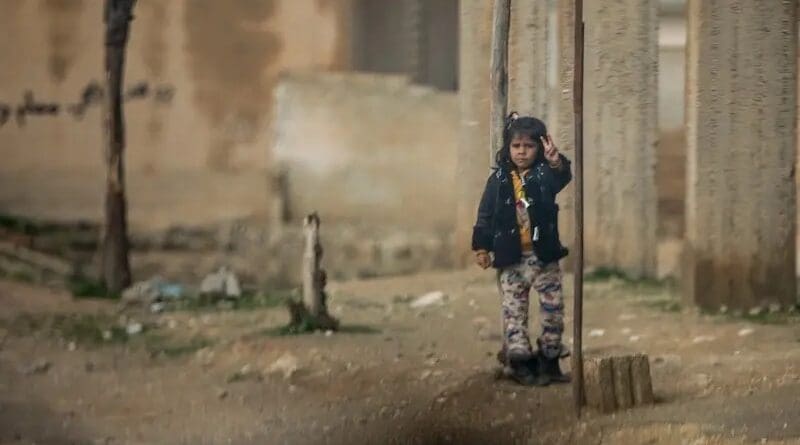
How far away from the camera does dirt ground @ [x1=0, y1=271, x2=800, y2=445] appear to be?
195 inches

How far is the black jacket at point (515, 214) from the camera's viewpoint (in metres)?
5.20

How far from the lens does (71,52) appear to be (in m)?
11.3

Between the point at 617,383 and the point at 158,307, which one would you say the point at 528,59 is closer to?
the point at 617,383

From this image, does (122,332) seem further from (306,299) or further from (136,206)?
(136,206)

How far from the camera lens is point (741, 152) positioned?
23.0 ft

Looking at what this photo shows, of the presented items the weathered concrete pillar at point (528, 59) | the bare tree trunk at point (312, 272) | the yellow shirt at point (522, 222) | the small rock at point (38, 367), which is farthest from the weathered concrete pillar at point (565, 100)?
the small rock at point (38, 367)

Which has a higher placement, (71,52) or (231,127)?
(71,52)

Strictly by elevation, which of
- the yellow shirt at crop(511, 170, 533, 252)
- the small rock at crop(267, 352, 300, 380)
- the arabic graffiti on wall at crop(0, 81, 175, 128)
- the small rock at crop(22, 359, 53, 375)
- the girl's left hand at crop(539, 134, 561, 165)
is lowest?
the small rock at crop(22, 359, 53, 375)

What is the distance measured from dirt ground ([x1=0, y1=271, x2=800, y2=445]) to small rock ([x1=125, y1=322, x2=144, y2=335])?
0.35 feet

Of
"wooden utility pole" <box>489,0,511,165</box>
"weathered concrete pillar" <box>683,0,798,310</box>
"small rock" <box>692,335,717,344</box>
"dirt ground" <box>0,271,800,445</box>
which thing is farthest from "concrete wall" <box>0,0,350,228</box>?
"wooden utility pole" <box>489,0,511,165</box>

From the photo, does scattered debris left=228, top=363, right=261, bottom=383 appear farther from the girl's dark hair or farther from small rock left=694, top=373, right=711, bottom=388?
small rock left=694, top=373, right=711, bottom=388

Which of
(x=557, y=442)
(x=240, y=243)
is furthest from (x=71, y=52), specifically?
(x=557, y=442)

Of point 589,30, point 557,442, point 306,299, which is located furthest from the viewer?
point 589,30

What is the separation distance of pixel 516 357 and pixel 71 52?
7162 millimetres
